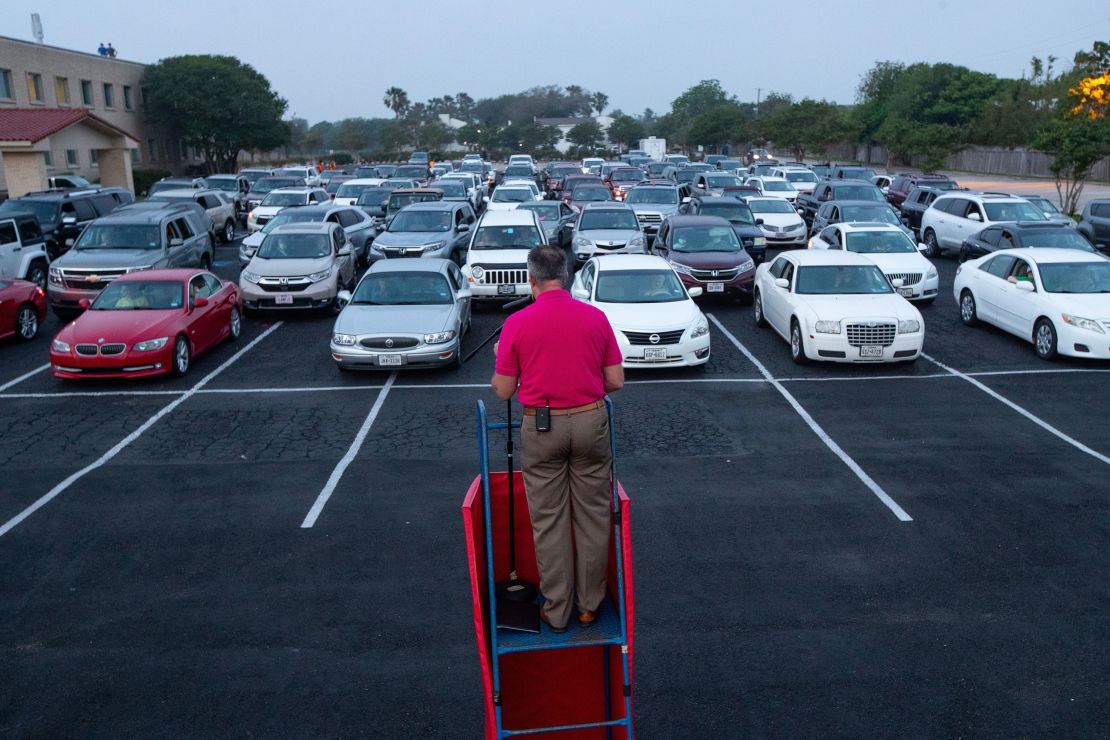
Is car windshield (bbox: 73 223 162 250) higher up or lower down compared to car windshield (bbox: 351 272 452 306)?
higher up

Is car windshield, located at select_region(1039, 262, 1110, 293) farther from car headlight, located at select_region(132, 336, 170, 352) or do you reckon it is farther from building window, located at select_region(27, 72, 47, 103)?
building window, located at select_region(27, 72, 47, 103)

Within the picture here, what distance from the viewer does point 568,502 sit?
4.60 metres

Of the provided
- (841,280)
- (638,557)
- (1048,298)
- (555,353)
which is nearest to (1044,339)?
(1048,298)

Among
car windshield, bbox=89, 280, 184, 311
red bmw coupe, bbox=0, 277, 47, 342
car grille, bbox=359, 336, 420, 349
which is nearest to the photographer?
car grille, bbox=359, 336, 420, 349

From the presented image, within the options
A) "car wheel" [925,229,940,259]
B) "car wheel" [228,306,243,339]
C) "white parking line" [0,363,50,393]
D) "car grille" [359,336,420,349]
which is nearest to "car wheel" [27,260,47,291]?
"white parking line" [0,363,50,393]

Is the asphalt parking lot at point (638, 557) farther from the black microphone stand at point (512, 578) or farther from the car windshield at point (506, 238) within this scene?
the car windshield at point (506, 238)

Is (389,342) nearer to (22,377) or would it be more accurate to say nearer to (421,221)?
(22,377)

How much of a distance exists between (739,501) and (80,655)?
5880 millimetres

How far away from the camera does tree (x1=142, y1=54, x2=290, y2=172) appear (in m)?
61.7

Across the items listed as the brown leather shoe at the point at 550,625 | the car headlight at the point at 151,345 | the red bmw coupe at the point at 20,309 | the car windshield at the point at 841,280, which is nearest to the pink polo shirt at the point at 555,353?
the brown leather shoe at the point at 550,625

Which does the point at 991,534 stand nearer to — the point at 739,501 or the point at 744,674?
the point at 739,501

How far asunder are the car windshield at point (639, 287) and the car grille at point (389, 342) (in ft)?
10.2

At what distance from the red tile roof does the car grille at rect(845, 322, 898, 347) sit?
30.8m

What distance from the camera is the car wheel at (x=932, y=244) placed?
86.7ft
